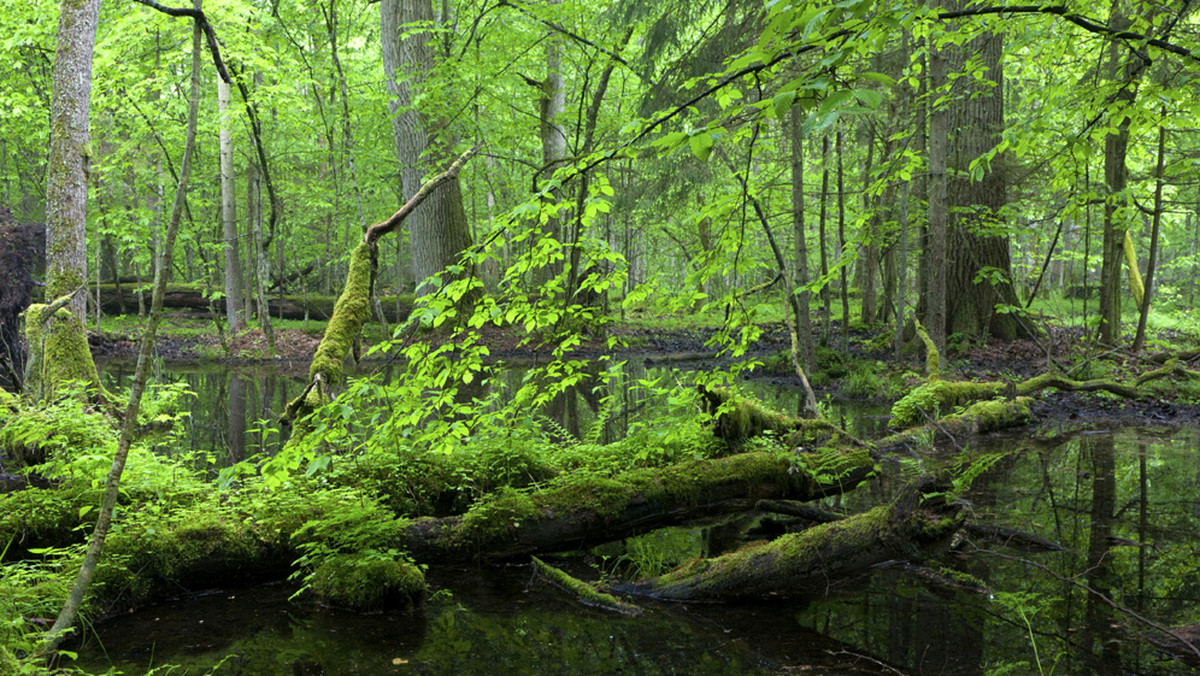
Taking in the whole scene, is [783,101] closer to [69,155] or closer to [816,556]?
[816,556]

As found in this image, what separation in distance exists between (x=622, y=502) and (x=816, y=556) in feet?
4.68

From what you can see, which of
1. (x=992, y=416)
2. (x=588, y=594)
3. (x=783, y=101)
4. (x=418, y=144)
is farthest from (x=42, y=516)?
(x=418, y=144)

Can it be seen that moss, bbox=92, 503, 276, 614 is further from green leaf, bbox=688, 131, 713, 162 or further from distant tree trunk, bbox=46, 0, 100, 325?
distant tree trunk, bbox=46, 0, 100, 325

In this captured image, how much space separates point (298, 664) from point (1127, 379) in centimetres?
1178

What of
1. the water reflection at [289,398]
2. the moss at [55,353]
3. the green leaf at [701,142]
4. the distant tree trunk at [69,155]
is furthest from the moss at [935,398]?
the distant tree trunk at [69,155]

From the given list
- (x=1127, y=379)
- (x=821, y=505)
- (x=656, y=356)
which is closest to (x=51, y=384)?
(x=821, y=505)

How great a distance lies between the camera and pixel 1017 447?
25.2 feet

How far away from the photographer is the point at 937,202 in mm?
9062

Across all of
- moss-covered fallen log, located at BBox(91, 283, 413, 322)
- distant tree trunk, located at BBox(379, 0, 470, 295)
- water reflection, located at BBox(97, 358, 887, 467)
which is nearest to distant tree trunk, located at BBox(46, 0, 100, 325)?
water reflection, located at BBox(97, 358, 887, 467)

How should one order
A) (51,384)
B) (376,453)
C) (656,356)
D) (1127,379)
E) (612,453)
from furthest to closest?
(656,356)
(1127,379)
(51,384)
(612,453)
(376,453)

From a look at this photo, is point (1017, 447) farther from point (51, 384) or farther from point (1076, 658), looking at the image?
point (51, 384)

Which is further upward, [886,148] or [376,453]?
[886,148]

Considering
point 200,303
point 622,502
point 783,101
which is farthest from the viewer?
point 200,303

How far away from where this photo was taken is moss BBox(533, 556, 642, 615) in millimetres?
4008
